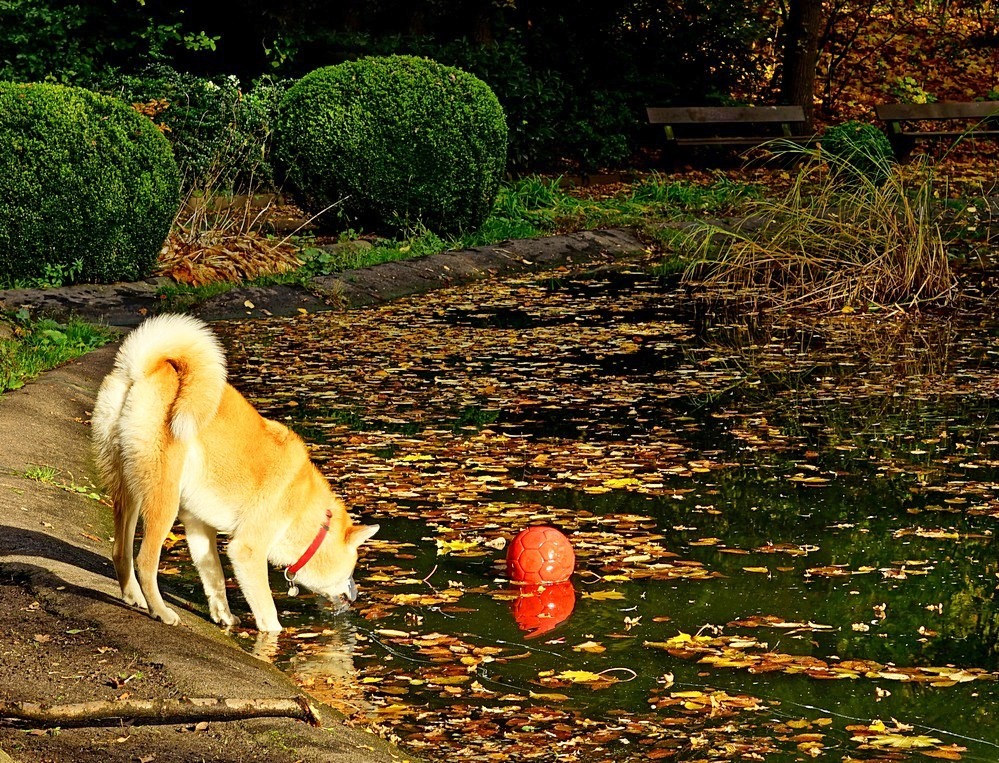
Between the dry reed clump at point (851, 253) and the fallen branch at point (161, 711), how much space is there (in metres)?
9.75

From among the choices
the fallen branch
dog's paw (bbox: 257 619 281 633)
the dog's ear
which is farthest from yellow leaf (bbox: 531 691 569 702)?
dog's paw (bbox: 257 619 281 633)

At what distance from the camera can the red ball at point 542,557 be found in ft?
18.7

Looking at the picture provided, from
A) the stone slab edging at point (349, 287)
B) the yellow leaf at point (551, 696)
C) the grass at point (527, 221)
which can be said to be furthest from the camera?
the grass at point (527, 221)

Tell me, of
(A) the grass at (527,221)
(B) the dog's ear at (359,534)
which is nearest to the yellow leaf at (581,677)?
(B) the dog's ear at (359,534)

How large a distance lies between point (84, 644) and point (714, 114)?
64.2 feet

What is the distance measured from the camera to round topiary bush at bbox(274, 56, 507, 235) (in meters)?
15.4

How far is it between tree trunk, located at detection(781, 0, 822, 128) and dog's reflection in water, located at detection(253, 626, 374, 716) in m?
20.4

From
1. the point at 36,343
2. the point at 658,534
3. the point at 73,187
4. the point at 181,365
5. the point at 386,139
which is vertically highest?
the point at 386,139

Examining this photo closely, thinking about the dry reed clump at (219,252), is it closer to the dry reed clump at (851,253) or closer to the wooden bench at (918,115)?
the dry reed clump at (851,253)

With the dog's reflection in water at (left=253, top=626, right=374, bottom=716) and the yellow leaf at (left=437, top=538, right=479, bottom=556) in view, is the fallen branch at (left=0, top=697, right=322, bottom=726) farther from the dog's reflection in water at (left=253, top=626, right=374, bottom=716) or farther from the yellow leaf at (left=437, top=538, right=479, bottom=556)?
the yellow leaf at (left=437, top=538, right=479, bottom=556)

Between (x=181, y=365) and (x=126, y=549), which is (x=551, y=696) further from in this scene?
(x=181, y=365)

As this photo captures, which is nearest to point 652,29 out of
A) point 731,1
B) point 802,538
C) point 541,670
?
point 731,1

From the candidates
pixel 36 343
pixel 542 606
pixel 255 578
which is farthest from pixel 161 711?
pixel 36 343

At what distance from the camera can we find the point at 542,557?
5688mm
